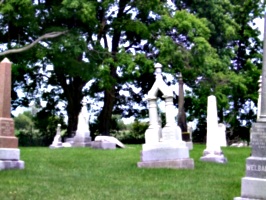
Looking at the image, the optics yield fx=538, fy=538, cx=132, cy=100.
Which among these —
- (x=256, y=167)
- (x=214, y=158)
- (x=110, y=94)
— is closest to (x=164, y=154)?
(x=214, y=158)

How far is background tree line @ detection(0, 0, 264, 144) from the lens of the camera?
26.5m

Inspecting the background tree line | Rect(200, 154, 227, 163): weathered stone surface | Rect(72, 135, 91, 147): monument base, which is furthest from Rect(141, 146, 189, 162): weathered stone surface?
the background tree line

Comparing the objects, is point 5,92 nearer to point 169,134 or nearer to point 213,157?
point 169,134

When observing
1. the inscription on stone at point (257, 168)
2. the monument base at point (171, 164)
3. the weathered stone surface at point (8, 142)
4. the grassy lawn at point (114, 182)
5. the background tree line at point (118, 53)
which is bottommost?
the grassy lawn at point (114, 182)

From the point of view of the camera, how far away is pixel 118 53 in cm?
2758

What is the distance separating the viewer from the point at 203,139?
37844mm

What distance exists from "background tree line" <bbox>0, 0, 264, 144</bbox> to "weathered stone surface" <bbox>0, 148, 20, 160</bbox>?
551 inches

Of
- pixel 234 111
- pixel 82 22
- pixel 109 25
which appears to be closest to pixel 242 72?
pixel 234 111

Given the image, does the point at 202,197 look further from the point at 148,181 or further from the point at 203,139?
the point at 203,139

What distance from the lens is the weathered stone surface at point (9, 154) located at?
11.9m

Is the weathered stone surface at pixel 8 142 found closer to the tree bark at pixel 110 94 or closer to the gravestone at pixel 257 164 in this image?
the gravestone at pixel 257 164

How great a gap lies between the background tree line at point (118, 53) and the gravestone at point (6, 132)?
13.1 meters

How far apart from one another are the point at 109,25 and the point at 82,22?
2659 mm

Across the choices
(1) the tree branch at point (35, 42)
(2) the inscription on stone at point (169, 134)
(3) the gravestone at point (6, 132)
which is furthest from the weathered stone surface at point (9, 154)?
(1) the tree branch at point (35, 42)
